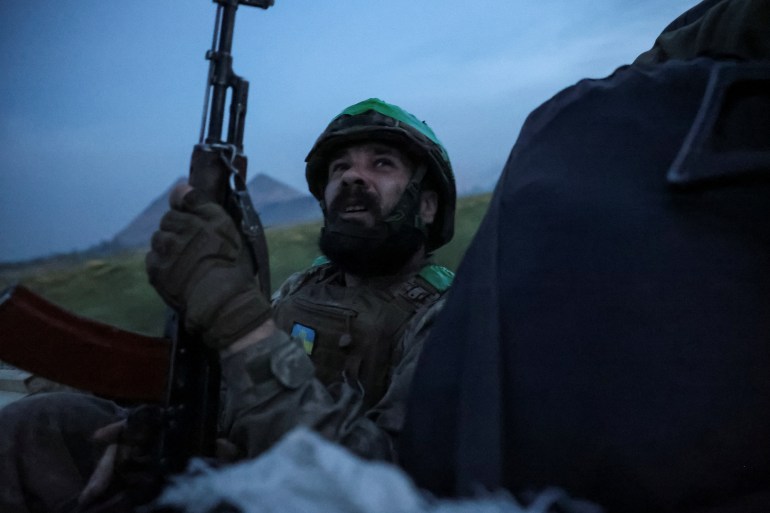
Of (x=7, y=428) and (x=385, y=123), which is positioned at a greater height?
(x=385, y=123)

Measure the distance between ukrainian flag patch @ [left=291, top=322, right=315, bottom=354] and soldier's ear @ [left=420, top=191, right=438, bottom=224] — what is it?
632 millimetres

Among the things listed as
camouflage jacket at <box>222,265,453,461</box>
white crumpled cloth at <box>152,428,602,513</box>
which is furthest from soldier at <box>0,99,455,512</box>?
white crumpled cloth at <box>152,428,602,513</box>

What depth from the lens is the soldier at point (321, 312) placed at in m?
1.21

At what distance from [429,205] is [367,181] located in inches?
13.9

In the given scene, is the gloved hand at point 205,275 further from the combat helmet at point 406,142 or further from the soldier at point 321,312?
the combat helmet at point 406,142

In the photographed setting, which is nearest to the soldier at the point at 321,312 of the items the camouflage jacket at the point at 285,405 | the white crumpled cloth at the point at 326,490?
the camouflage jacket at the point at 285,405

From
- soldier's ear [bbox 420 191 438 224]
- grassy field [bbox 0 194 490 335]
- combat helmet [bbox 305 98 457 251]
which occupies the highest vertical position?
combat helmet [bbox 305 98 457 251]

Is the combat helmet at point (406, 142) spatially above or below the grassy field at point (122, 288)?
above

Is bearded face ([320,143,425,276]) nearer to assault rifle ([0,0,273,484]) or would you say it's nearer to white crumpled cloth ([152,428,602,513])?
assault rifle ([0,0,273,484])

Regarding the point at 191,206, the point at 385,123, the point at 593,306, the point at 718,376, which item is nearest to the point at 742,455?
the point at 718,376

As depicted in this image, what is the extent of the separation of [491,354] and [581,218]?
0.25m

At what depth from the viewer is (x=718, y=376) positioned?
775mm

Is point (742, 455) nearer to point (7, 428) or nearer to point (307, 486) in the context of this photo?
point (307, 486)

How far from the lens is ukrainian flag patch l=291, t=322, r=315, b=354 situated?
1.81m
